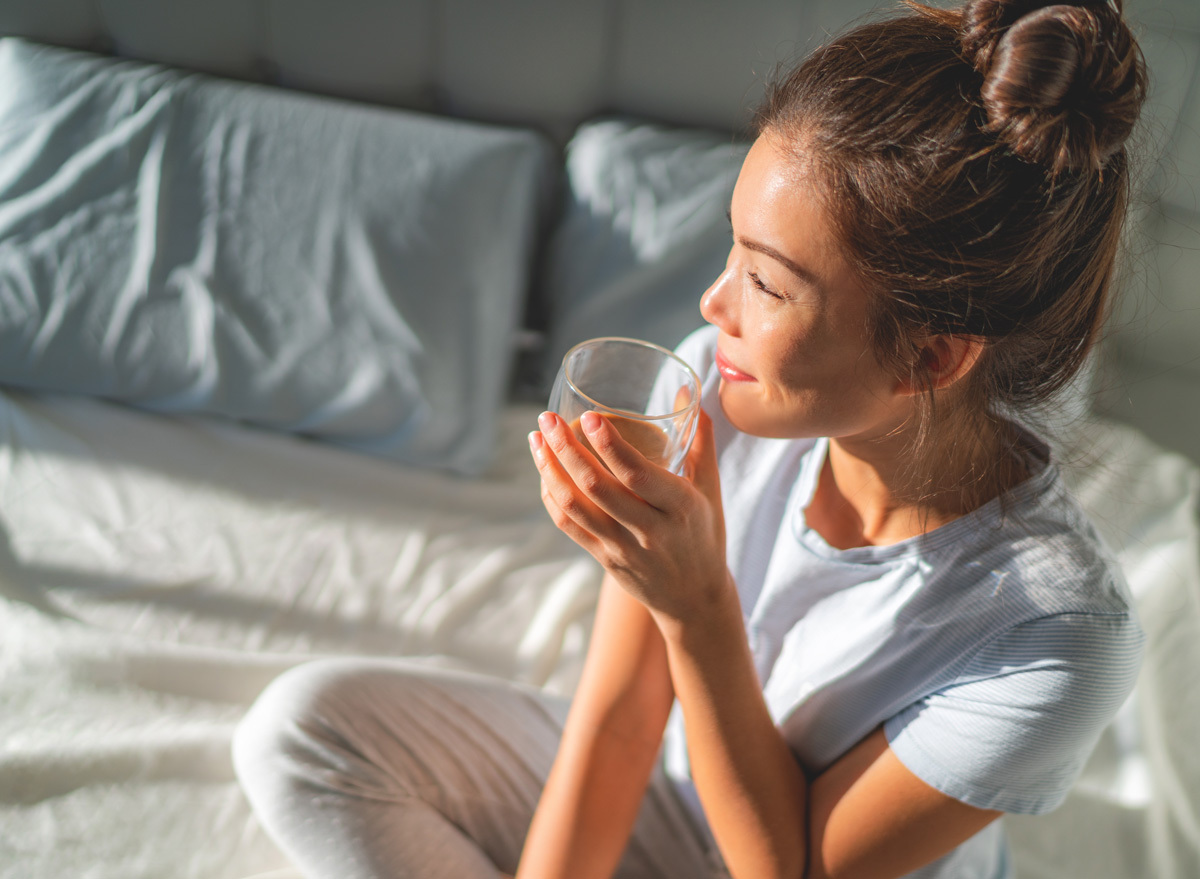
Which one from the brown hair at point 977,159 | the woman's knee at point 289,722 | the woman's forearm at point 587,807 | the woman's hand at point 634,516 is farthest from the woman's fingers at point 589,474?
the woman's knee at point 289,722

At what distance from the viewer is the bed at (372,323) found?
1178 mm

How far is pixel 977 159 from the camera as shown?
2.04 ft

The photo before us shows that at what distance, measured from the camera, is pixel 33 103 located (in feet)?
4.77

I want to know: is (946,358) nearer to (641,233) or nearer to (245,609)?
(641,233)

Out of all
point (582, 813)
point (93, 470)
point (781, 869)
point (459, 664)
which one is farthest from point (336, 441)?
point (781, 869)

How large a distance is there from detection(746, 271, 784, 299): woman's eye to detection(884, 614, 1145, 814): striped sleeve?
1.21 feet

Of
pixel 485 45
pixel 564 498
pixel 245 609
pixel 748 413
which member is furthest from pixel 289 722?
pixel 485 45

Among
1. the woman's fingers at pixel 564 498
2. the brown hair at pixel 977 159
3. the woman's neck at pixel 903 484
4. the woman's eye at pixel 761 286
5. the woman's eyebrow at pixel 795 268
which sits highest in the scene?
the brown hair at pixel 977 159

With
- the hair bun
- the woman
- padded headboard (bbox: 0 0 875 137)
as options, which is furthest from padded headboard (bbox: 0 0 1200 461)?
the hair bun

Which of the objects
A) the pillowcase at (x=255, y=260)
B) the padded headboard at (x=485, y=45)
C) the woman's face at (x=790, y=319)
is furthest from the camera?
the padded headboard at (x=485, y=45)

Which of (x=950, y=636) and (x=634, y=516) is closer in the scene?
(x=634, y=516)

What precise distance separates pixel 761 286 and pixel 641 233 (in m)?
0.82

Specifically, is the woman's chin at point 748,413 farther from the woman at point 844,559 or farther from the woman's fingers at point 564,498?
the woman's fingers at point 564,498

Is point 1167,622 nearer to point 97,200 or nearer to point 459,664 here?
point 459,664
